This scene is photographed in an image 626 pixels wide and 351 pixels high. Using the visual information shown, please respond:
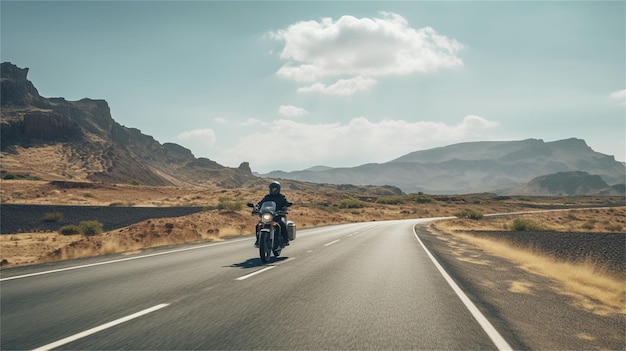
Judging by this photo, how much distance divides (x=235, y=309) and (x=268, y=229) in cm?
552

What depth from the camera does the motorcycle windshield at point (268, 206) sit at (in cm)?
1115

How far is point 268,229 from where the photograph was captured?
1113 cm

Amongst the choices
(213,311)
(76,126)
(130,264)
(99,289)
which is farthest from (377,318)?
(76,126)

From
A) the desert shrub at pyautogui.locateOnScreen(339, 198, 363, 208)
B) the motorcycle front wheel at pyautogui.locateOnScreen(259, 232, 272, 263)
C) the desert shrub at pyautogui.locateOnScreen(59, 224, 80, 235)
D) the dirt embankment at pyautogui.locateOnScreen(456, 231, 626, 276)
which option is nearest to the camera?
the motorcycle front wheel at pyautogui.locateOnScreen(259, 232, 272, 263)

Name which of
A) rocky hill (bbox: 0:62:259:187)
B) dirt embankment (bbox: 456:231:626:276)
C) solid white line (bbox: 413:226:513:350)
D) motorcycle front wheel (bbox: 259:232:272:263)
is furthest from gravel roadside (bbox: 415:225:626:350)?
rocky hill (bbox: 0:62:259:187)

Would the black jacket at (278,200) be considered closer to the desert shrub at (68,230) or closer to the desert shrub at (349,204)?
the desert shrub at (68,230)

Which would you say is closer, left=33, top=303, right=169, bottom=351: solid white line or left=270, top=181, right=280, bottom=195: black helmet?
left=33, top=303, right=169, bottom=351: solid white line

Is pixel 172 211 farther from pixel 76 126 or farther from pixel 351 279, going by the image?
pixel 76 126

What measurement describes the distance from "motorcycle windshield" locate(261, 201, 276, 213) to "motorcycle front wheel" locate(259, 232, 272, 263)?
2.20ft

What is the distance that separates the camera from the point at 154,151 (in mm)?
184750

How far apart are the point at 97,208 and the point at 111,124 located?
493 ft

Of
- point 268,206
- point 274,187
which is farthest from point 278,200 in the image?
point 268,206

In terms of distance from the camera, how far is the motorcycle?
10.9m

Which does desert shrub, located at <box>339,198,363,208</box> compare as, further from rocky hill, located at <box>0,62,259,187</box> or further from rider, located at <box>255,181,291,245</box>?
rider, located at <box>255,181,291,245</box>
